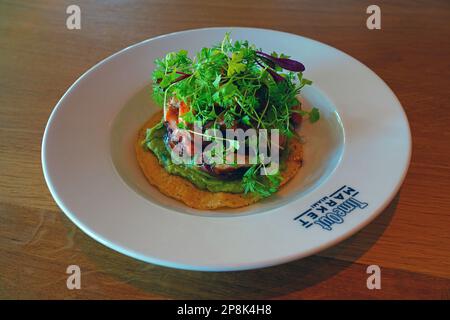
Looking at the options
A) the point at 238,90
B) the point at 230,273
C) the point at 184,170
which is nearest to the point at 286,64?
the point at 238,90

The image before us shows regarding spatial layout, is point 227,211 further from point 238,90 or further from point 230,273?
point 238,90

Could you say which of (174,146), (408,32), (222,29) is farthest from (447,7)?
(174,146)

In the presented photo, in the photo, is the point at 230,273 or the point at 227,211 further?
the point at 227,211

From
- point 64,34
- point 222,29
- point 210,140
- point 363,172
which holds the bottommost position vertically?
point 363,172

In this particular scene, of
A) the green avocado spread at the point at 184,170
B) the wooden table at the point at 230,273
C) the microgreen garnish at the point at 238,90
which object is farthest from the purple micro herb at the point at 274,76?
the wooden table at the point at 230,273

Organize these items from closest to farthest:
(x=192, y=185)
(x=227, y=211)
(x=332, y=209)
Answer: (x=332, y=209) < (x=227, y=211) < (x=192, y=185)

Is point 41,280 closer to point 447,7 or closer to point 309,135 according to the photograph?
point 309,135
